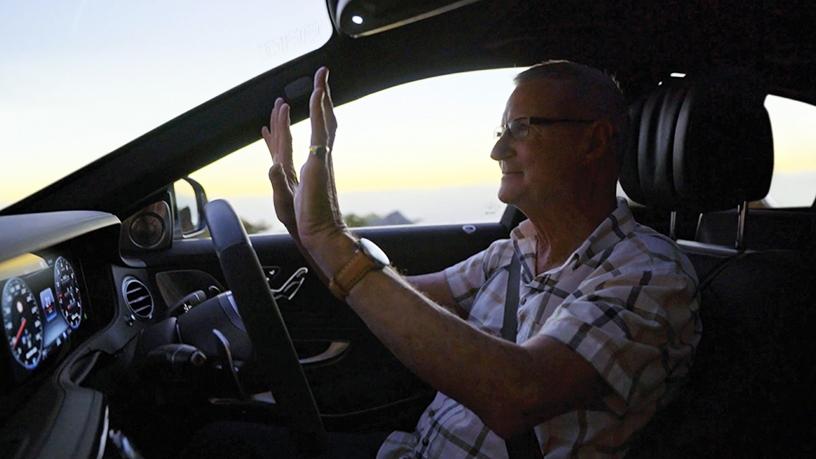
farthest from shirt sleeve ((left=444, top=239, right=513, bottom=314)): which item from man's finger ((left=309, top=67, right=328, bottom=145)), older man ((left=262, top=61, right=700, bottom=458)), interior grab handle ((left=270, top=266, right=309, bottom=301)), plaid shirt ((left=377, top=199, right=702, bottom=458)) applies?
man's finger ((left=309, top=67, right=328, bottom=145))

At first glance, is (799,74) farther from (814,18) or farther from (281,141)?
(281,141)

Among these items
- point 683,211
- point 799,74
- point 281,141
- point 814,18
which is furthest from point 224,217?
point 799,74

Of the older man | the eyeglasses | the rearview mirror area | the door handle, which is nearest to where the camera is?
the older man

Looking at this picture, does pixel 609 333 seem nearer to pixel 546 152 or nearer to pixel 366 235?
pixel 546 152

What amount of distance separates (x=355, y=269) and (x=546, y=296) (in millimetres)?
517

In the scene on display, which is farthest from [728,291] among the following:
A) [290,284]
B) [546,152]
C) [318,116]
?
[290,284]

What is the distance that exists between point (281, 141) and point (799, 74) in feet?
6.30

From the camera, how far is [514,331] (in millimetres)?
1503

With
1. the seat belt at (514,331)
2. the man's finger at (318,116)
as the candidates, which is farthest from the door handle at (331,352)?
the man's finger at (318,116)

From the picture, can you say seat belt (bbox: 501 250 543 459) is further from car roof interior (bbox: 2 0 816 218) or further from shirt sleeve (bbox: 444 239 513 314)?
car roof interior (bbox: 2 0 816 218)

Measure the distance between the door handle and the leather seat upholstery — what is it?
125 cm

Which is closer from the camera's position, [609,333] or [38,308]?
[609,333]

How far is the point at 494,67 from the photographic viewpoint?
2.32 m

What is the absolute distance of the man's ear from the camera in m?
1.49
